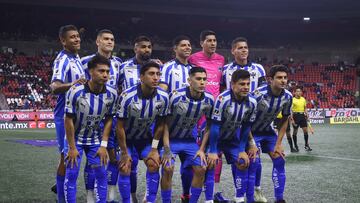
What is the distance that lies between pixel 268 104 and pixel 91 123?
240 cm

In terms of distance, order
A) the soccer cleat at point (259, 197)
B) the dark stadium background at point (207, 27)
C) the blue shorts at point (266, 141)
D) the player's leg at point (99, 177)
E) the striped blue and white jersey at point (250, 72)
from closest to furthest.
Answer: the player's leg at point (99, 177), the blue shorts at point (266, 141), the soccer cleat at point (259, 197), the striped blue and white jersey at point (250, 72), the dark stadium background at point (207, 27)

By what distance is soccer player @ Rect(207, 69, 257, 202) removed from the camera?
5.71 meters

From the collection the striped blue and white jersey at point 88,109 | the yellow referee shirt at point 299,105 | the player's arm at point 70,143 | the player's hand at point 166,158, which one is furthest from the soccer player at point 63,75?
the yellow referee shirt at point 299,105

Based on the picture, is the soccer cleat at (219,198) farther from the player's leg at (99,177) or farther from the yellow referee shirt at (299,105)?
the yellow referee shirt at (299,105)

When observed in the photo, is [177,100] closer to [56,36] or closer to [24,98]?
[24,98]

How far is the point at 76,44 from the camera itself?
595 centimetres

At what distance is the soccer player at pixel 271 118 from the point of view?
606 centimetres

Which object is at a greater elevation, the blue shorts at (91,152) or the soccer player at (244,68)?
the soccer player at (244,68)

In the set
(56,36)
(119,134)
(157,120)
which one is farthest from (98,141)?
(56,36)

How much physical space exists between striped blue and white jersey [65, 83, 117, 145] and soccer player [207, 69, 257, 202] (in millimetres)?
1297

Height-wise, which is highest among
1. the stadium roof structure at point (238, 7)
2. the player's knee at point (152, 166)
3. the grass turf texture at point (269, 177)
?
the stadium roof structure at point (238, 7)

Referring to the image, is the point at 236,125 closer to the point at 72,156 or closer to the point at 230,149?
the point at 230,149

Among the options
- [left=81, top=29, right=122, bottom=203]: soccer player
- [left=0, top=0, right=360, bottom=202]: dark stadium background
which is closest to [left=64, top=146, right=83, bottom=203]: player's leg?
[left=81, top=29, right=122, bottom=203]: soccer player

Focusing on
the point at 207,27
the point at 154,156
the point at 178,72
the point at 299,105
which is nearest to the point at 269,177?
the point at 178,72
